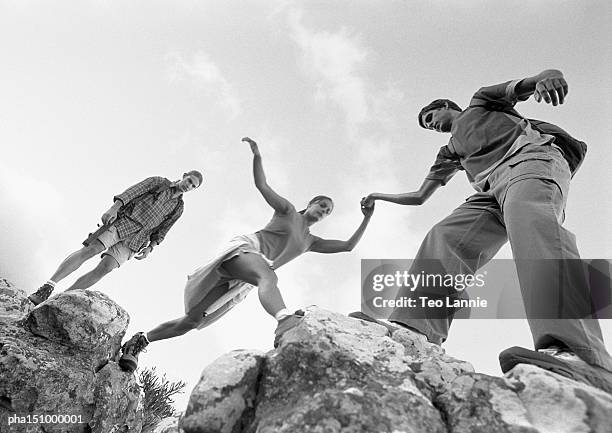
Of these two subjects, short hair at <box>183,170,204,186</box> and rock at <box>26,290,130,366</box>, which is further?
short hair at <box>183,170,204,186</box>

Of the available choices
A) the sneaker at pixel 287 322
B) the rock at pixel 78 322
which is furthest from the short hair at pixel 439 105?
the rock at pixel 78 322

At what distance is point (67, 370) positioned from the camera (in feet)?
12.9

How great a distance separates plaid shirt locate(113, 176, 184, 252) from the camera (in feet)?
22.0

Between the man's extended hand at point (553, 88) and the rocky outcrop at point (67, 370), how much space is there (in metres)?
4.19

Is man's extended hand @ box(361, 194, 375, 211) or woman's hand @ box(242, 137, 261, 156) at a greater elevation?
woman's hand @ box(242, 137, 261, 156)

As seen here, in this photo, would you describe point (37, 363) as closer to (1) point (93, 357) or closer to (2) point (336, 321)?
(1) point (93, 357)

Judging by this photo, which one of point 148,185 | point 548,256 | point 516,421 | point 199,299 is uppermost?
point 148,185

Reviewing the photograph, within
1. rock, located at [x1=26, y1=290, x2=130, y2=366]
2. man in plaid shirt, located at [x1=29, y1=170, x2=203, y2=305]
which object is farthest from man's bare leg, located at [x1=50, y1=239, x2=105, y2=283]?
rock, located at [x1=26, y1=290, x2=130, y2=366]

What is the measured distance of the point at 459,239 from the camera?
3.06 m

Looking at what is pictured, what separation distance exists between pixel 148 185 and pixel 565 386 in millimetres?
6529

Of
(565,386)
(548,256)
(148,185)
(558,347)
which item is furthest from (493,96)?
(148,185)

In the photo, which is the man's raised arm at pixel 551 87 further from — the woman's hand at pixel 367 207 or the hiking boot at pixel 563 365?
the woman's hand at pixel 367 207

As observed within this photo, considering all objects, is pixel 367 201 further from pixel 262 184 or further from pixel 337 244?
pixel 262 184

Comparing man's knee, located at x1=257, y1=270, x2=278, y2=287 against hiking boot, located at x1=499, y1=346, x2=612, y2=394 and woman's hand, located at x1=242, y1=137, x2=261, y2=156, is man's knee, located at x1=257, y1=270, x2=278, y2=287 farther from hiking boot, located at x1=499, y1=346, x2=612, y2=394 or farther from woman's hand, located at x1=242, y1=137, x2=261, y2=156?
hiking boot, located at x1=499, y1=346, x2=612, y2=394
